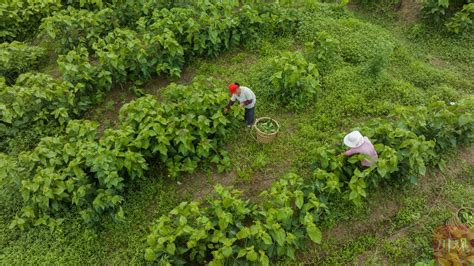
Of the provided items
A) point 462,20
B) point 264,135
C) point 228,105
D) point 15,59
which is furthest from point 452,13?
point 15,59

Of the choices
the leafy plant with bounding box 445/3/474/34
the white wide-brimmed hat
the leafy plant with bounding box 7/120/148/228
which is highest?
the leafy plant with bounding box 445/3/474/34

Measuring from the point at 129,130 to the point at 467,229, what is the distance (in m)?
6.06

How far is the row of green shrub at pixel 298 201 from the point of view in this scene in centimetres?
557

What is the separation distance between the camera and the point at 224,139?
7.62m

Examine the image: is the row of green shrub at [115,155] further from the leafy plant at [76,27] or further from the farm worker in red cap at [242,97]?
the leafy plant at [76,27]

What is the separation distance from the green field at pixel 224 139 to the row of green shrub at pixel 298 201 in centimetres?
3

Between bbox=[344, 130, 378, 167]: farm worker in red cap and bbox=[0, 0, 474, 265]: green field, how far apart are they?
15cm

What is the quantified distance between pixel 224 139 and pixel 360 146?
2777 millimetres

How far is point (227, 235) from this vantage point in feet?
18.9

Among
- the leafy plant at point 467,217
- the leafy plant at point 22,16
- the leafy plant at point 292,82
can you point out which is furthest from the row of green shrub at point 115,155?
the leafy plant at point 22,16

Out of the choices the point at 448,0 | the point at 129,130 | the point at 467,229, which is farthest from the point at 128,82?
the point at 448,0

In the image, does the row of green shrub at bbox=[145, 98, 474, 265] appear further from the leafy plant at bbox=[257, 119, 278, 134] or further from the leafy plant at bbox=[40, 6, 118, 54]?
the leafy plant at bbox=[40, 6, 118, 54]

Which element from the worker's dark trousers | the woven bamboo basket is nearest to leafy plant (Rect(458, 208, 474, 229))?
the woven bamboo basket

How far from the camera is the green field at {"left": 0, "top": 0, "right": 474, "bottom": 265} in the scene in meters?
6.09
